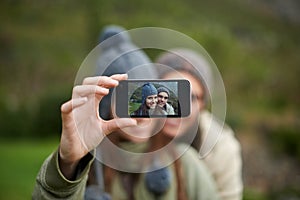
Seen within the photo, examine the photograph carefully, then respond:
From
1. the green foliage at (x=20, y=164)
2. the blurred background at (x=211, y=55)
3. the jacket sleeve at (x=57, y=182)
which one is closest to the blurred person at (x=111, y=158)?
the jacket sleeve at (x=57, y=182)

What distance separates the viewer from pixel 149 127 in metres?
0.90

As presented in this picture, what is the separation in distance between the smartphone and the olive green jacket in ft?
0.36

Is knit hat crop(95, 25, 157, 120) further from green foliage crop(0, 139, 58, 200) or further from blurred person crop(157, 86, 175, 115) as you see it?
green foliage crop(0, 139, 58, 200)

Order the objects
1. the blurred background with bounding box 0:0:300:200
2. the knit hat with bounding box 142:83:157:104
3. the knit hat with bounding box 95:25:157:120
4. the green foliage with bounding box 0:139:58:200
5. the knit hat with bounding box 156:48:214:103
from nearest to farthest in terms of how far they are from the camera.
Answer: the knit hat with bounding box 142:83:157:104
the knit hat with bounding box 95:25:157:120
the knit hat with bounding box 156:48:214:103
the green foliage with bounding box 0:139:58:200
the blurred background with bounding box 0:0:300:200

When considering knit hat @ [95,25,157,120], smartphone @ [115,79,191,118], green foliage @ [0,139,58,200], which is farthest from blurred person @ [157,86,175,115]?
green foliage @ [0,139,58,200]

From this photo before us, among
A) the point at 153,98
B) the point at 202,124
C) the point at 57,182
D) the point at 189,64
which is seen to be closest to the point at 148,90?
the point at 153,98

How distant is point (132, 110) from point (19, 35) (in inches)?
97.3

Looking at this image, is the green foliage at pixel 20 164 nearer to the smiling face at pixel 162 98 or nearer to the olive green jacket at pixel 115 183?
the olive green jacket at pixel 115 183

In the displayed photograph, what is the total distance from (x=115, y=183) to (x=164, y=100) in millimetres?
264

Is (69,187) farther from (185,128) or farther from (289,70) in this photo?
(289,70)

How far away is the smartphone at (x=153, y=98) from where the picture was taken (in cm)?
77

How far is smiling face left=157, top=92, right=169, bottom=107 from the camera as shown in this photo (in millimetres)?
775

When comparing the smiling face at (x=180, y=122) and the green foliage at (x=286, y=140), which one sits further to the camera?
the green foliage at (x=286, y=140)

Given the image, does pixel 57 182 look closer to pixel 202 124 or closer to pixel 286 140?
pixel 202 124
